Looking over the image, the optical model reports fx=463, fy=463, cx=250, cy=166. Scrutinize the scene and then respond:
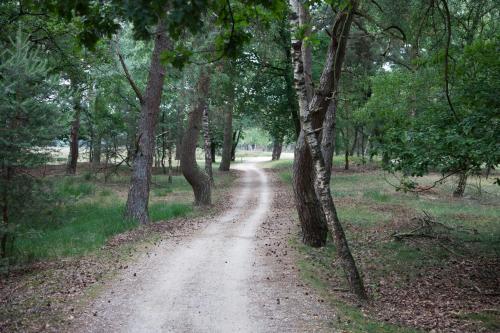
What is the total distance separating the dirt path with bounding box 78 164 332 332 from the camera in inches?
273

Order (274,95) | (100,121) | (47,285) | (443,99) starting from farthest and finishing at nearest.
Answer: (274,95)
(100,121)
(443,99)
(47,285)

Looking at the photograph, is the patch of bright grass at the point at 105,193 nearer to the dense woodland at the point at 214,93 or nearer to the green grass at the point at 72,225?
the green grass at the point at 72,225

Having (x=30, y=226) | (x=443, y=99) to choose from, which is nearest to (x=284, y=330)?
Answer: (x=30, y=226)

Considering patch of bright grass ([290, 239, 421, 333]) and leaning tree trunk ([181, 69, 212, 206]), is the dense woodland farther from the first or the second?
patch of bright grass ([290, 239, 421, 333])

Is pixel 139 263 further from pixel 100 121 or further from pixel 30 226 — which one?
pixel 100 121

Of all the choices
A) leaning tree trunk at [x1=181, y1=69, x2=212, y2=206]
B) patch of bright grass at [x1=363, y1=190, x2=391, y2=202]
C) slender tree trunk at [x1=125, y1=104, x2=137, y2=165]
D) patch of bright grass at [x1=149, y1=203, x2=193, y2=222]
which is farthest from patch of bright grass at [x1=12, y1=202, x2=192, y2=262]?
slender tree trunk at [x1=125, y1=104, x2=137, y2=165]

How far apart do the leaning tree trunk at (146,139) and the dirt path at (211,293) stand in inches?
105

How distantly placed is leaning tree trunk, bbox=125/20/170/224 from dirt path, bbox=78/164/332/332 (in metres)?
2.67

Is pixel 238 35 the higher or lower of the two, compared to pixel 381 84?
lower

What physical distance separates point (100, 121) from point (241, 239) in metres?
17.5

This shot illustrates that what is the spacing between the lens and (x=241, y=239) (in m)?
13.0

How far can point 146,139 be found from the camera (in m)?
15.3

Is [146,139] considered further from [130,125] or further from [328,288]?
[130,125]

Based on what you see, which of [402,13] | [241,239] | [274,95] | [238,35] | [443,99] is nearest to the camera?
[238,35]
